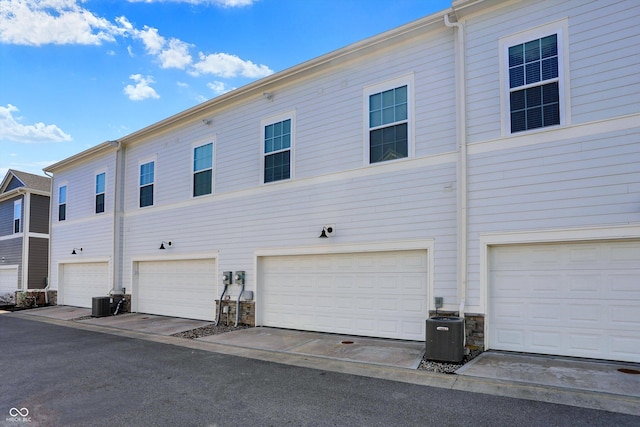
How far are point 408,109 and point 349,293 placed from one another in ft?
14.1

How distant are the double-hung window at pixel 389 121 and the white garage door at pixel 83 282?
1221 cm

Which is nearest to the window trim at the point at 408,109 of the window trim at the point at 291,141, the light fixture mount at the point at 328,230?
the light fixture mount at the point at 328,230

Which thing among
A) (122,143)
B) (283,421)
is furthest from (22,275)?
(283,421)

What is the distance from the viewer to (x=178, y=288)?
1313cm

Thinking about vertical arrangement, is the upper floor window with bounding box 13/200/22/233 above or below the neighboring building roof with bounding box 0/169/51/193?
below

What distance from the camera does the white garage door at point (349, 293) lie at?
27.1 feet

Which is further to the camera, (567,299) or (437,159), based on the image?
(437,159)

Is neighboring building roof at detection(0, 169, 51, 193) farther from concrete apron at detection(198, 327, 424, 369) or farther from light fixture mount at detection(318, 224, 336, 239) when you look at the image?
light fixture mount at detection(318, 224, 336, 239)

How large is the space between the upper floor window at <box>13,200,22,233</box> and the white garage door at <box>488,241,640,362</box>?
2327 centimetres

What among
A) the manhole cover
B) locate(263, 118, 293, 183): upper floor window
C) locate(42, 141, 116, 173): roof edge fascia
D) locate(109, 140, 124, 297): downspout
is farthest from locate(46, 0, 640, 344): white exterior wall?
locate(42, 141, 116, 173): roof edge fascia

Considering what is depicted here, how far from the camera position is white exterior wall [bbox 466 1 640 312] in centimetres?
622

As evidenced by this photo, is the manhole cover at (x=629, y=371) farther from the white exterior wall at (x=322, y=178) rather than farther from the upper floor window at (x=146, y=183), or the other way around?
the upper floor window at (x=146, y=183)

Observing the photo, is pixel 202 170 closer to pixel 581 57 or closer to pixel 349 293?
pixel 349 293

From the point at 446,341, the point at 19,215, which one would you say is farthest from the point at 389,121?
the point at 19,215
